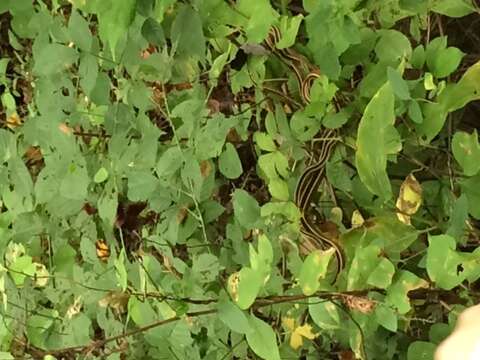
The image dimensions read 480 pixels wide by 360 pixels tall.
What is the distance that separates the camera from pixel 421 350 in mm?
768

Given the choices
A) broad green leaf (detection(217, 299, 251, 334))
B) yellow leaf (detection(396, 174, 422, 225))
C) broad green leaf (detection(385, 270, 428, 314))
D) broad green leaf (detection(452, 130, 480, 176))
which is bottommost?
broad green leaf (detection(217, 299, 251, 334))

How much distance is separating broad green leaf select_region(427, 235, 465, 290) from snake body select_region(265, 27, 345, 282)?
16cm

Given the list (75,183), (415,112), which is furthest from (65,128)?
(415,112)

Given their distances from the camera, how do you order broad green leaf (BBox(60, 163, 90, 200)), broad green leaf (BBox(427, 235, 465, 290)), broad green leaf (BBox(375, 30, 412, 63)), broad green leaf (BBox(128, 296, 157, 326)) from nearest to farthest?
broad green leaf (BBox(427, 235, 465, 290)) → broad green leaf (BBox(375, 30, 412, 63)) → broad green leaf (BBox(128, 296, 157, 326)) → broad green leaf (BBox(60, 163, 90, 200))

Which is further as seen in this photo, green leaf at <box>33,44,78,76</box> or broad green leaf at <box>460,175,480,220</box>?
green leaf at <box>33,44,78,76</box>

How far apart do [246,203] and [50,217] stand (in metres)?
0.39

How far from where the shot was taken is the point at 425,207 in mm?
835

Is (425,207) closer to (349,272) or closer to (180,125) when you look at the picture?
(349,272)

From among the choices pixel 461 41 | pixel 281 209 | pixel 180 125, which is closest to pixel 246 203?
pixel 281 209

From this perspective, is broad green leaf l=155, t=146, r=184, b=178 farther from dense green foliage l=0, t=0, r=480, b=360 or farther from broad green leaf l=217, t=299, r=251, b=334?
broad green leaf l=217, t=299, r=251, b=334

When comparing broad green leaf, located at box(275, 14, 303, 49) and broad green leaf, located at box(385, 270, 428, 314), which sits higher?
broad green leaf, located at box(275, 14, 303, 49)

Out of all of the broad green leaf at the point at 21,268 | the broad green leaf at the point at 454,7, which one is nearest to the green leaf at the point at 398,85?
the broad green leaf at the point at 454,7

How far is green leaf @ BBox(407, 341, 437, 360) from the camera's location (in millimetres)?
761

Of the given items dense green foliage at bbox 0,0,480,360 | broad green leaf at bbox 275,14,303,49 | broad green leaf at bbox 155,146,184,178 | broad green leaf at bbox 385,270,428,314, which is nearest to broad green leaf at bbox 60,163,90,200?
dense green foliage at bbox 0,0,480,360
